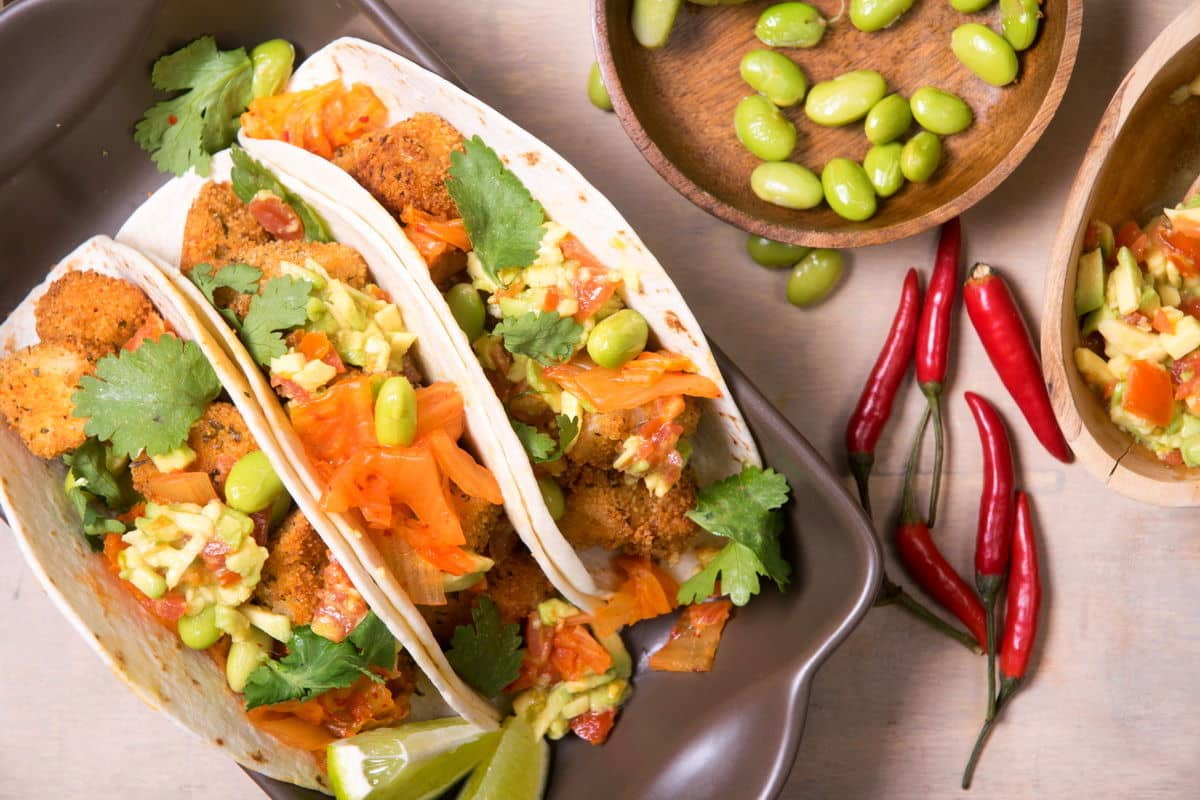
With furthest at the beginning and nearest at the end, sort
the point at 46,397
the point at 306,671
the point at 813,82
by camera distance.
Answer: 1. the point at 813,82
2. the point at 46,397
3. the point at 306,671

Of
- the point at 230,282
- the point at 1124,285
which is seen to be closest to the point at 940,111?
the point at 1124,285

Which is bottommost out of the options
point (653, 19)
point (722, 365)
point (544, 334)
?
point (722, 365)

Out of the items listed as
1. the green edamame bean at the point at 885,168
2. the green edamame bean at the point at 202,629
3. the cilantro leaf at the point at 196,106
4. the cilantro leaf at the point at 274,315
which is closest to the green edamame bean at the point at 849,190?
the green edamame bean at the point at 885,168

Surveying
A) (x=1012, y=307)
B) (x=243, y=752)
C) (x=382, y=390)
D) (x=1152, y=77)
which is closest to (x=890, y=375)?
(x=1012, y=307)

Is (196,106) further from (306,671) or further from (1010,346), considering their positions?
(1010,346)

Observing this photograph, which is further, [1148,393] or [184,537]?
[1148,393]

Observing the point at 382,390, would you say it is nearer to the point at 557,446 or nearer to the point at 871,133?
the point at 557,446

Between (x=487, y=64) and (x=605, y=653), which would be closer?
(x=605, y=653)

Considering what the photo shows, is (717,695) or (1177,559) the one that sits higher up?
(717,695)
